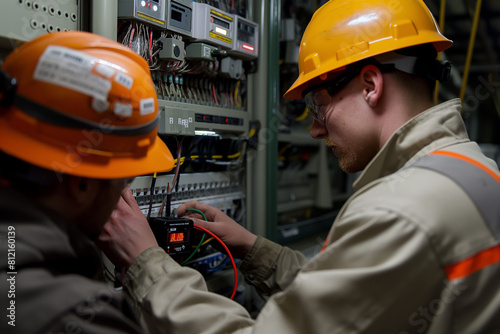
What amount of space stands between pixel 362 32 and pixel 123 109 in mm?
760

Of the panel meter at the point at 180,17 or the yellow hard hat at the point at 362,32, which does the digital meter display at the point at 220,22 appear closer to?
the panel meter at the point at 180,17

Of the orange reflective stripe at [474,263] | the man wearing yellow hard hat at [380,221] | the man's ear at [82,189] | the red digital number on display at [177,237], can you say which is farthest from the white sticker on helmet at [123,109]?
the orange reflective stripe at [474,263]

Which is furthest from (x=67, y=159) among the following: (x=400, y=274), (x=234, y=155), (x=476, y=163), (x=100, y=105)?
(x=234, y=155)

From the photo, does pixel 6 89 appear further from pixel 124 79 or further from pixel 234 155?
pixel 234 155

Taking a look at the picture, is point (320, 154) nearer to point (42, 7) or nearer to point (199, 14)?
point (199, 14)

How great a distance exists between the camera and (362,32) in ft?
3.94

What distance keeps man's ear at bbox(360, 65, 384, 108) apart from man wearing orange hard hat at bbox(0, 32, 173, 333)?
2.05 ft

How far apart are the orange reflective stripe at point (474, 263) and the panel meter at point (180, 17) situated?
1232 millimetres

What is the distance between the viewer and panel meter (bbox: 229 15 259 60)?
1.82 m

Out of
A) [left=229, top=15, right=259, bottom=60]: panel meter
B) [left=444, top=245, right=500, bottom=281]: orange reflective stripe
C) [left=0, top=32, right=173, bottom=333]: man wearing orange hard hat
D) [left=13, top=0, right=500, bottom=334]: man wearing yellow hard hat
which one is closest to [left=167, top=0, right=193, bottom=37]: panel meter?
[left=229, top=15, right=259, bottom=60]: panel meter

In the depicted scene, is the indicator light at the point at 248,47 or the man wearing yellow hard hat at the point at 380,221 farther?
the indicator light at the point at 248,47

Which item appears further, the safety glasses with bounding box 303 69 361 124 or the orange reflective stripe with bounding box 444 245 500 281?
the safety glasses with bounding box 303 69 361 124

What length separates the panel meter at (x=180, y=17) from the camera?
1.51 metres

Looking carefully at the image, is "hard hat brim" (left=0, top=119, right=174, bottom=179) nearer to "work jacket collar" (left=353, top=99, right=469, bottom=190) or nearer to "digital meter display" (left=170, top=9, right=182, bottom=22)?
"work jacket collar" (left=353, top=99, right=469, bottom=190)
